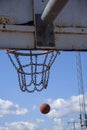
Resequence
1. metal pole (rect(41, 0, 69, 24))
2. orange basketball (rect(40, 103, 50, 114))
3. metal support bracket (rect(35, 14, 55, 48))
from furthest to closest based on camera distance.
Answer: orange basketball (rect(40, 103, 50, 114)) → metal support bracket (rect(35, 14, 55, 48)) → metal pole (rect(41, 0, 69, 24))

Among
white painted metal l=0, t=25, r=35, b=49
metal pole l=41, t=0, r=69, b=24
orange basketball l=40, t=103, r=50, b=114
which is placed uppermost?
metal pole l=41, t=0, r=69, b=24

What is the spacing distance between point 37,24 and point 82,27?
0.71 metres

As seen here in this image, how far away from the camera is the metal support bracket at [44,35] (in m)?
5.31

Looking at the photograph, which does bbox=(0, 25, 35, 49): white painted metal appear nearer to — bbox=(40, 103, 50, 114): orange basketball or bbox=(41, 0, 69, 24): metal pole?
bbox=(41, 0, 69, 24): metal pole

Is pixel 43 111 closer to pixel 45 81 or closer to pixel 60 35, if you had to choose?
pixel 45 81

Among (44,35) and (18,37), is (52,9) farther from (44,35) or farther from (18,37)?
(18,37)

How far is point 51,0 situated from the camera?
4.28 meters

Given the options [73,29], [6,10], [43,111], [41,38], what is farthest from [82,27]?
[43,111]

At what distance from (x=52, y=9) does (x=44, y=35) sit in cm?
95

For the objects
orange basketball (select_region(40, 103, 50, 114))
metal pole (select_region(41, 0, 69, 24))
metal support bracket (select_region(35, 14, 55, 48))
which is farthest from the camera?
orange basketball (select_region(40, 103, 50, 114))

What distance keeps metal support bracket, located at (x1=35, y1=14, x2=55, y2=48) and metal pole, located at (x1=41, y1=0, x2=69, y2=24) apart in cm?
39

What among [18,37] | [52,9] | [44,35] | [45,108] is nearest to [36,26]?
[44,35]

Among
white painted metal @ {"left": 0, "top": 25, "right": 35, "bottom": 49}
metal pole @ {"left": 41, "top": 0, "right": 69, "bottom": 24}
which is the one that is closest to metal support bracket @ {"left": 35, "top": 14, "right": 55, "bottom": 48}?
white painted metal @ {"left": 0, "top": 25, "right": 35, "bottom": 49}

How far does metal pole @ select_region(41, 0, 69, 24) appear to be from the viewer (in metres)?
4.25
